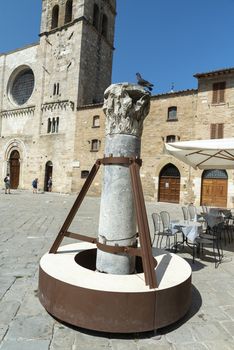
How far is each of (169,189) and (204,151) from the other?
1351cm

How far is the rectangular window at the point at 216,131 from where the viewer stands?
724 inches

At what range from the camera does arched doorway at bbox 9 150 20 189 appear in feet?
93.8

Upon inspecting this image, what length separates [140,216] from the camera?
3.19 meters

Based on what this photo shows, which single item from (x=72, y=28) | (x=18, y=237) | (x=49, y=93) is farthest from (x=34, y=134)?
(x=18, y=237)

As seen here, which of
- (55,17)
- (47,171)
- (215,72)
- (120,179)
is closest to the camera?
(120,179)

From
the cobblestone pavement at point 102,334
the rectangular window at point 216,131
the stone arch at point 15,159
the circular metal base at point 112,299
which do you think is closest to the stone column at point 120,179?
the circular metal base at point 112,299

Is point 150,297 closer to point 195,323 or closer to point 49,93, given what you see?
point 195,323

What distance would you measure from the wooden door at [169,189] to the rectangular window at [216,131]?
3.81m

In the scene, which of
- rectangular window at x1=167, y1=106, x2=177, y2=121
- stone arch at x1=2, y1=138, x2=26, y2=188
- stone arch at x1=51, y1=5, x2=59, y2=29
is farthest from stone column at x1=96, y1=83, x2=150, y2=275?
stone arch at x1=51, y1=5, x2=59, y2=29

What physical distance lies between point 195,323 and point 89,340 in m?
1.20

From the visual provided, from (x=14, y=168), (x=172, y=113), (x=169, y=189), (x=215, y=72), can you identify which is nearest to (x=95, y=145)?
(x=172, y=113)

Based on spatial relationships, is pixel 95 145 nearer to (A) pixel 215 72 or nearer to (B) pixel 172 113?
(B) pixel 172 113

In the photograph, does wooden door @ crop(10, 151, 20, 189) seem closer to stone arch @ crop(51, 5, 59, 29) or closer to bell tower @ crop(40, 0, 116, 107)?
bell tower @ crop(40, 0, 116, 107)

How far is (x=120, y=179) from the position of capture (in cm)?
353
